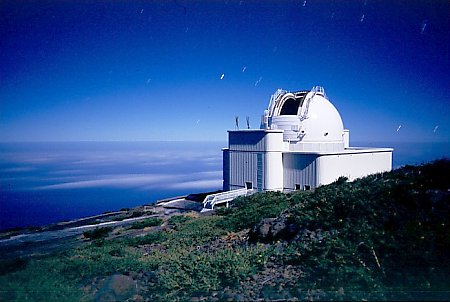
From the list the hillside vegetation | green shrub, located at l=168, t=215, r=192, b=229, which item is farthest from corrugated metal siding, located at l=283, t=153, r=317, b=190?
the hillside vegetation

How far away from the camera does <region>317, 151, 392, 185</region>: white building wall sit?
1950 cm

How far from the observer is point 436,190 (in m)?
7.50

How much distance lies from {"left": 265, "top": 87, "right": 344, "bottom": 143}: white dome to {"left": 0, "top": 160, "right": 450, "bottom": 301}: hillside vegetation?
12.1m

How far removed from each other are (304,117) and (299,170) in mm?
3387

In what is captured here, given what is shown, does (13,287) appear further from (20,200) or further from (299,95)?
(20,200)

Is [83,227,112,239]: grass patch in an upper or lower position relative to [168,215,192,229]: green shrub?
lower

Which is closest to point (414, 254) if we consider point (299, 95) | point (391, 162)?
point (299, 95)

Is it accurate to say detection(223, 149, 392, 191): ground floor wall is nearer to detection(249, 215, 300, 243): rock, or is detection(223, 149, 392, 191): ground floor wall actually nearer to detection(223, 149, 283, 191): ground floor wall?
detection(223, 149, 283, 191): ground floor wall

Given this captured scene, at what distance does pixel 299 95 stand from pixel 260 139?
4596 mm

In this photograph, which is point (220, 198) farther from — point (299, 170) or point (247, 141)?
point (299, 170)

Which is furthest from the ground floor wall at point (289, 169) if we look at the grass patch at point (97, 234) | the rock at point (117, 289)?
the rock at point (117, 289)

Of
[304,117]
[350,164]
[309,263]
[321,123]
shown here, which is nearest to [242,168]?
[304,117]

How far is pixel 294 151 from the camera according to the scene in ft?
67.1

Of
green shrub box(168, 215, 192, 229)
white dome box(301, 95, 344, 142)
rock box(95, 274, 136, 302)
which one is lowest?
green shrub box(168, 215, 192, 229)
